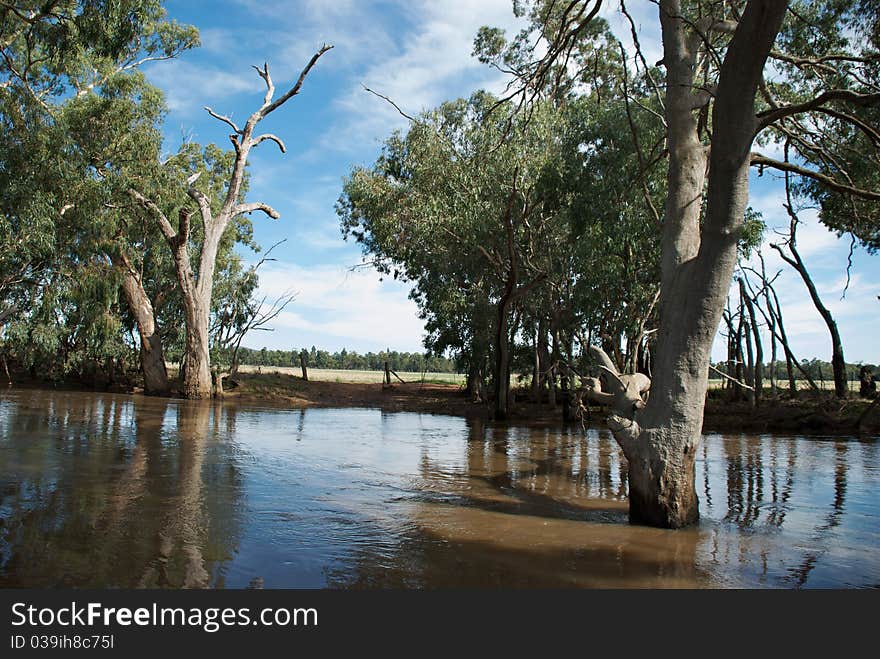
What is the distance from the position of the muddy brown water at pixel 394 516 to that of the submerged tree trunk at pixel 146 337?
35.2 ft

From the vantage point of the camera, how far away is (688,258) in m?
5.84

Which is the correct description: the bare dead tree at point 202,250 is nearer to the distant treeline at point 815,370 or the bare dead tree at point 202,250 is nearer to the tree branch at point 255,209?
the tree branch at point 255,209

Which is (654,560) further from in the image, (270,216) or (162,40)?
(162,40)

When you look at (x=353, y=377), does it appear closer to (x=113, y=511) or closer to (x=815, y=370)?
(x=815, y=370)

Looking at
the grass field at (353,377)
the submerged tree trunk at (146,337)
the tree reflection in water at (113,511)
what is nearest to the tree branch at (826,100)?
the tree reflection in water at (113,511)

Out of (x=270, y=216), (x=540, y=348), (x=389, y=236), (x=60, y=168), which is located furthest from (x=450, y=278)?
(x=60, y=168)

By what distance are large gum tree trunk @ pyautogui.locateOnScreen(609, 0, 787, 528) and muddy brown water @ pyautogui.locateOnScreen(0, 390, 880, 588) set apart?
0.50 metres

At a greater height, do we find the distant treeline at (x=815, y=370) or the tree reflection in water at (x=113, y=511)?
the distant treeline at (x=815, y=370)

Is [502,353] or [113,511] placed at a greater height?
[502,353]

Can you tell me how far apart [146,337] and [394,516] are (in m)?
18.8

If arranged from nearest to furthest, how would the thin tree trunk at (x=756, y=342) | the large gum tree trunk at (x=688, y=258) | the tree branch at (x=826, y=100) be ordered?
the tree branch at (x=826, y=100)
the large gum tree trunk at (x=688, y=258)
the thin tree trunk at (x=756, y=342)

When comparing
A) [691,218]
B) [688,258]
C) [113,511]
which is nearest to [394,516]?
[113,511]

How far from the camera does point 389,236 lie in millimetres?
20484

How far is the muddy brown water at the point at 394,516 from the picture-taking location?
4.15 meters
